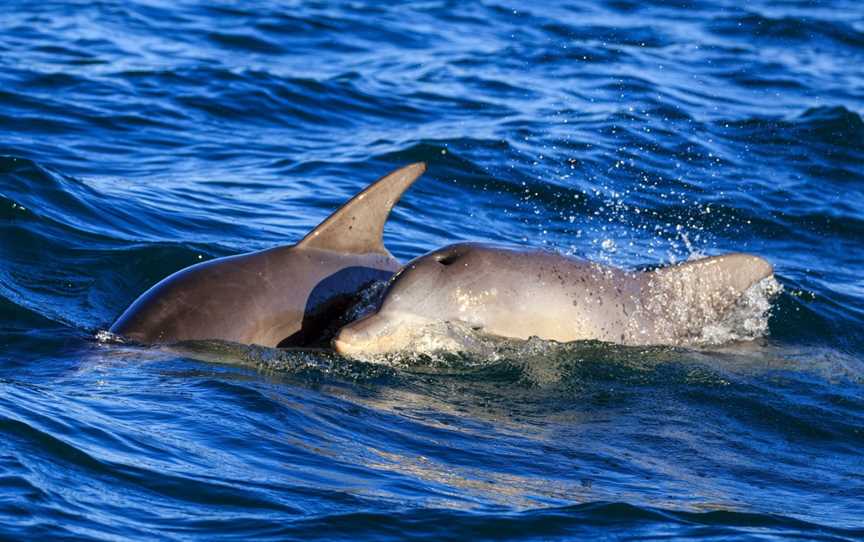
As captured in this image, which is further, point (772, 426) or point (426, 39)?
point (426, 39)

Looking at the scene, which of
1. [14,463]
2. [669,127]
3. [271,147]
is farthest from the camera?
[669,127]

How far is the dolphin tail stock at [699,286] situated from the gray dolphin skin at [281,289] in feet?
6.20

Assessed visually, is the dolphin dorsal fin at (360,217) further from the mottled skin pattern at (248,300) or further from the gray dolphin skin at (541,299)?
the gray dolphin skin at (541,299)

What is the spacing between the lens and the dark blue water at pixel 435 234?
6.97 metres

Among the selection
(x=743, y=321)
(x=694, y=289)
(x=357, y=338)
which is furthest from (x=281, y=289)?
(x=743, y=321)

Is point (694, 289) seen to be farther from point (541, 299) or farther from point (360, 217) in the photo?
point (360, 217)

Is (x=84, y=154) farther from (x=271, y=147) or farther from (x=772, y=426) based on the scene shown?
(x=772, y=426)

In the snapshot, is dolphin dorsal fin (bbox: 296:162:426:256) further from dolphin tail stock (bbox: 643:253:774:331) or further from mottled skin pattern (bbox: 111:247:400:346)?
dolphin tail stock (bbox: 643:253:774:331)

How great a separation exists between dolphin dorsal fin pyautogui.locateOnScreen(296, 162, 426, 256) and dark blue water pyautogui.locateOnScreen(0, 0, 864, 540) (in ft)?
3.46

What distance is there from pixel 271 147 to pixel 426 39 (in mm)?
7433

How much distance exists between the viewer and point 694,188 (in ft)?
54.3

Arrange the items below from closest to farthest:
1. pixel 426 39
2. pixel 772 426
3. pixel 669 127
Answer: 1. pixel 772 426
2. pixel 669 127
3. pixel 426 39

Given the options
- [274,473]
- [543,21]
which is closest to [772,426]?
[274,473]

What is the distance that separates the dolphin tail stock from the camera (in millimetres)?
9758
